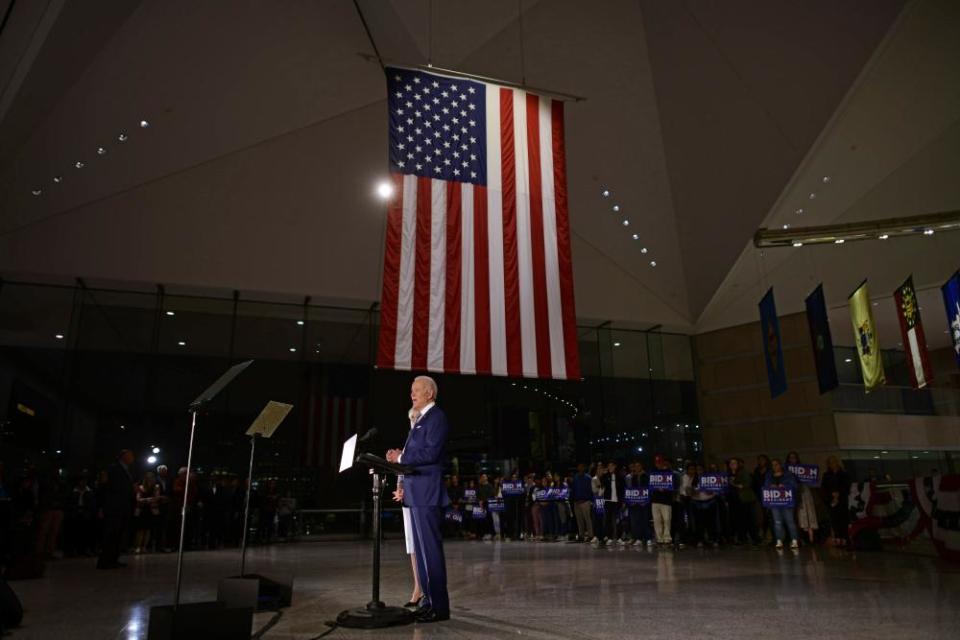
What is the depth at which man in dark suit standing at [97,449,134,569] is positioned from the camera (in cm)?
786

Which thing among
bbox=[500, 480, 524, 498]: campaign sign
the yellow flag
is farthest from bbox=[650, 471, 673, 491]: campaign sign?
the yellow flag

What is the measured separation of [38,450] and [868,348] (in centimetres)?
1637

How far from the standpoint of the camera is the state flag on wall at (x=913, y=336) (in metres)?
11.2

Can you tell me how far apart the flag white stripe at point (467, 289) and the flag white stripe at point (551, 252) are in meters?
1.00

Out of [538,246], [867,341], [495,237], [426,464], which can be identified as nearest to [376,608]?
[426,464]

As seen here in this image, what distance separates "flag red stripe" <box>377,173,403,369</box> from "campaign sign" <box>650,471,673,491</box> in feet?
18.5

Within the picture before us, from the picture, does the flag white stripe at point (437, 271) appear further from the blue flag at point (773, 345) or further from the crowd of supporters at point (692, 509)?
the blue flag at point (773, 345)

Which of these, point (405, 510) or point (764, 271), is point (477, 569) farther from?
point (764, 271)

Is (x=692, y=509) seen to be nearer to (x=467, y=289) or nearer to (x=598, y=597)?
(x=467, y=289)

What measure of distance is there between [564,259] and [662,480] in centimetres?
463

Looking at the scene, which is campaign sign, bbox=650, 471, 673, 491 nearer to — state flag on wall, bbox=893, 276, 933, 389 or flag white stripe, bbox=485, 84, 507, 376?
flag white stripe, bbox=485, 84, 507, 376

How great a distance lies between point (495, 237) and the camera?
7836mm

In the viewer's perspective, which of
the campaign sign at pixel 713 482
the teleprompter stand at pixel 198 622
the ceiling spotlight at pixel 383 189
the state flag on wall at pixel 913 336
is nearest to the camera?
the teleprompter stand at pixel 198 622

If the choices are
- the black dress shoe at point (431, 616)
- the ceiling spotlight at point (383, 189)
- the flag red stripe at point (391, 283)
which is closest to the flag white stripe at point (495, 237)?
the flag red stripe at point (391, 283)
